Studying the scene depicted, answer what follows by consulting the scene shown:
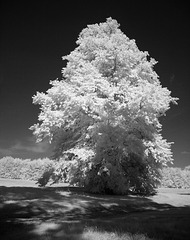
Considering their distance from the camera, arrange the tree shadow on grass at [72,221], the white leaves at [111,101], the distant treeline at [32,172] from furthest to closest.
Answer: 1. the distant treeline at [32,172]
2. the white leaves at [111,101]
3. the tree shadow on grass at [72,221]

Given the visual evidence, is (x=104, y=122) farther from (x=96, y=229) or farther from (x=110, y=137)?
(x=96, y=229)

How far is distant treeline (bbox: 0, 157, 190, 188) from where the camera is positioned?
1954 inches

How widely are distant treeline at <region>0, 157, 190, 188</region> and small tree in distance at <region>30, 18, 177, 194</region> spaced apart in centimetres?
3502

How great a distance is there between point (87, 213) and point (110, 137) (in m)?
5.96

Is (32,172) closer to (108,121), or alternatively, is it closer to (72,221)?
(108,121)

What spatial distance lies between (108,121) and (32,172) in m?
41.3

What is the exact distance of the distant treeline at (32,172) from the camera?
49.6 m

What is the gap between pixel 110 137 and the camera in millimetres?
13242

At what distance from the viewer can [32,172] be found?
49719 millimetres

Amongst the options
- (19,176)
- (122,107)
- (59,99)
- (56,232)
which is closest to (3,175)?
(19,176)

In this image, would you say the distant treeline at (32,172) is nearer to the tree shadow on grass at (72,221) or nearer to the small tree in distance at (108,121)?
the small tree in distance at (108,121)

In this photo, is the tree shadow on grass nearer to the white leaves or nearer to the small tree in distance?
the small tree in distance

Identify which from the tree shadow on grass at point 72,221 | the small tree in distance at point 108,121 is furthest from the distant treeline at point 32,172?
the tree shadow on grass at point 72,221

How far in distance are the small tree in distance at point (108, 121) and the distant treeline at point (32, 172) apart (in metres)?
35.0
